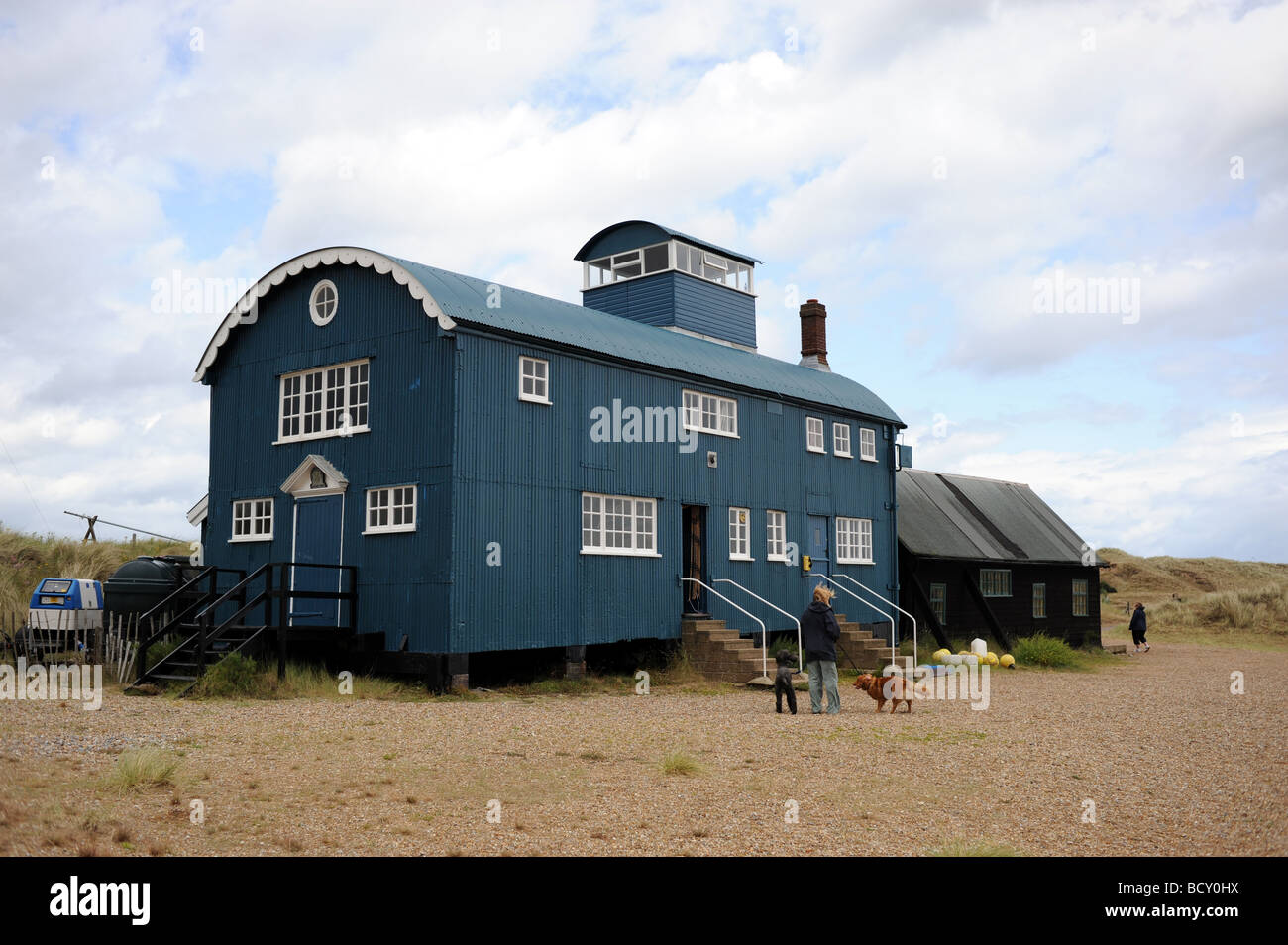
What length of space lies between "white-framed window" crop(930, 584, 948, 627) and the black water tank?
773 inches

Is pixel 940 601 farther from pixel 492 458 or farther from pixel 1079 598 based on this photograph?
pixel 492 458

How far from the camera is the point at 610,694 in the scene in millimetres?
18844

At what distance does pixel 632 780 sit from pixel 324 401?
39.5ft

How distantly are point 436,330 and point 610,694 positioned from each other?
6854mm

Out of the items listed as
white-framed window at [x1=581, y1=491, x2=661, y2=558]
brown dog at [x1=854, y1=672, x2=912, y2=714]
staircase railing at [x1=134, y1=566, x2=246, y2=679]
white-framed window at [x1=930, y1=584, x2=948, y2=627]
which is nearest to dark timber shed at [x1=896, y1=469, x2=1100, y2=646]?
white-framed window at [x1=930, y1=584, x2=948, y2=627]

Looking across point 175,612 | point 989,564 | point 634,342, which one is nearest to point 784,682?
point 634,342

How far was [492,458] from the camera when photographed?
18.4 m

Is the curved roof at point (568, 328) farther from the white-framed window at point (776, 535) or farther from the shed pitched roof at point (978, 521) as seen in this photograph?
the shed pitched roof at point (978, 521)

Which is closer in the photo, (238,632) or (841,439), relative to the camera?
(238,632)

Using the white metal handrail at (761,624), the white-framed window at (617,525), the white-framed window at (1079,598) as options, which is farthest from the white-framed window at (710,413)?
the white-framed window at (1079,598)

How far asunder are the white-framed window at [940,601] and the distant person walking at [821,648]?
624 inches

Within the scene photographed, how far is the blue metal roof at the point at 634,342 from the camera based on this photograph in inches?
736

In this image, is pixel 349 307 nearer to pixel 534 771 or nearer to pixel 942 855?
pixel 534 771

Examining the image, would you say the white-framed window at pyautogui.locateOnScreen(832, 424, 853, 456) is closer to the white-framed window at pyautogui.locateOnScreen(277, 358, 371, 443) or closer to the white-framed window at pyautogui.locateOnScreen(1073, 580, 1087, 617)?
the white-framed window at pyautogui.locateOnScreen(277, 358, 371, 443)
